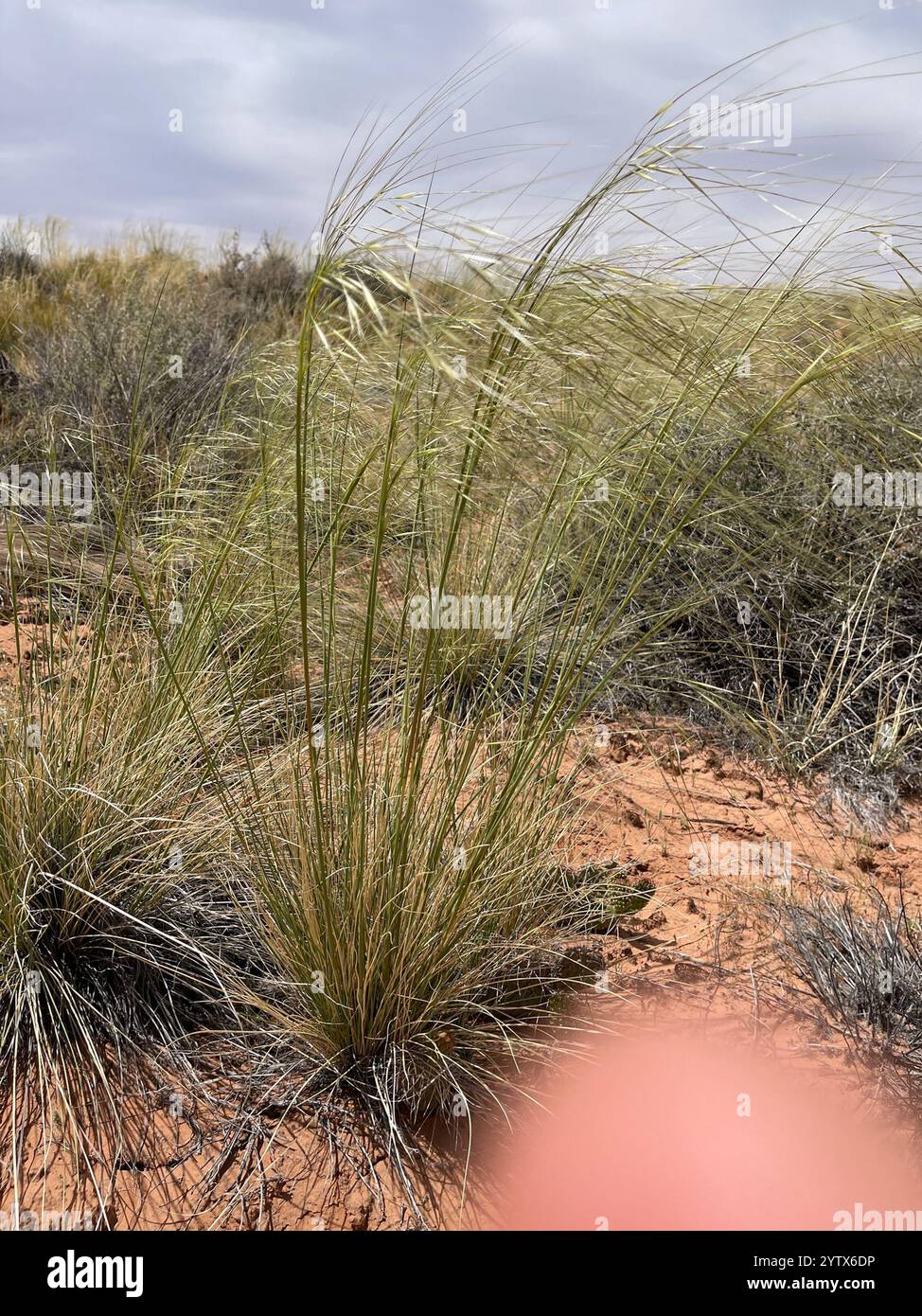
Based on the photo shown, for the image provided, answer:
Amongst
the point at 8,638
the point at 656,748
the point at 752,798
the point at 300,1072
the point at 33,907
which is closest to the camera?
the point at 300,1072

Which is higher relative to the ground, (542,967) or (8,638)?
(8,638)

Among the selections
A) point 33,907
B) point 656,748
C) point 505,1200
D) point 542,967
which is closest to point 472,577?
point 656,748

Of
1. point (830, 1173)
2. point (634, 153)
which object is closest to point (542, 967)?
point (830, 1173)

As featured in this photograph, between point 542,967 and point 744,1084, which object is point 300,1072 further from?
point 744,1084

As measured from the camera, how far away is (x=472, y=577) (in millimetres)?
3590

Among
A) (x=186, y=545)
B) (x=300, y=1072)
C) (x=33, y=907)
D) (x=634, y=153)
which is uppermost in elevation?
(x=634, y=153)

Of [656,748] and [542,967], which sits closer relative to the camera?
[542,967]

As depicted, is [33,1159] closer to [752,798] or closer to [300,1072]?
[300,1072]

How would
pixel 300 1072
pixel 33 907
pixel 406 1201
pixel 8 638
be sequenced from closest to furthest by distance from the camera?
1. pixel 406 1201
2. pixel 300 1072
3. pixel 33 907
4. pixel 8 638

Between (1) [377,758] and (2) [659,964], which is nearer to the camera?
(1) [377,758]

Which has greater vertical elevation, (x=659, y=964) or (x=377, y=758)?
(x=377, y=758)

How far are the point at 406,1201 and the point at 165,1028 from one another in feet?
1.96

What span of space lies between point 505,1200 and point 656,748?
1925 millimetres

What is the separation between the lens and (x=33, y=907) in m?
2.05
